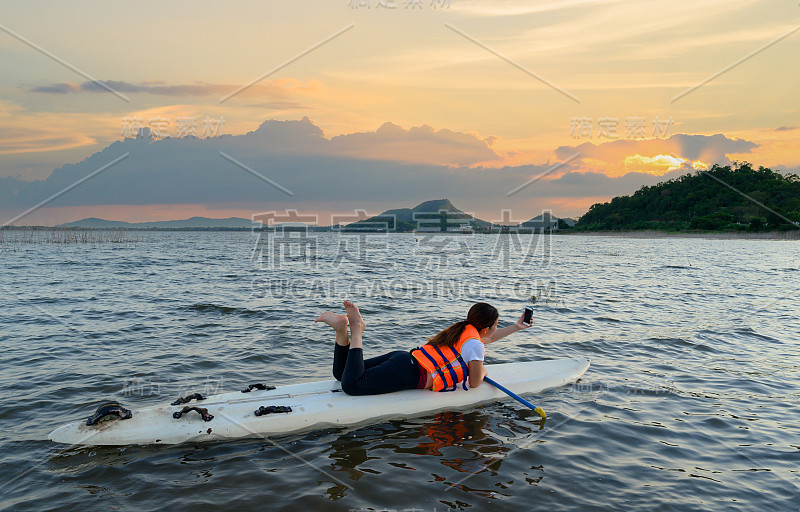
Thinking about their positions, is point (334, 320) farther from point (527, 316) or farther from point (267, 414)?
point (527, 316)

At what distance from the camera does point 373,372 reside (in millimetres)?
6676

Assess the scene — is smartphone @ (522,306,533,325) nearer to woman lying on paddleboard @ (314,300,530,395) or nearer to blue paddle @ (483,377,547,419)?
woman lying on paddleboard @ (314,300,530,395)

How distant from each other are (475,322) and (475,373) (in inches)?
31.1

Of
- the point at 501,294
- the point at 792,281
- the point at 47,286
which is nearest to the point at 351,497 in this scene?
the point at 501,294

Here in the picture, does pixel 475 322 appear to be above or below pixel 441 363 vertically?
above

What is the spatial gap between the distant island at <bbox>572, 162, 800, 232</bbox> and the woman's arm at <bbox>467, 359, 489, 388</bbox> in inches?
3904

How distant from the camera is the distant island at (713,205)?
352ft

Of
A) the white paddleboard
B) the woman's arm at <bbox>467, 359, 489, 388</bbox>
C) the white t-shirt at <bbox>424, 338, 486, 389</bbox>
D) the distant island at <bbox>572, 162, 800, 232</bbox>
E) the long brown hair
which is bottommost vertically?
the white paddleboard

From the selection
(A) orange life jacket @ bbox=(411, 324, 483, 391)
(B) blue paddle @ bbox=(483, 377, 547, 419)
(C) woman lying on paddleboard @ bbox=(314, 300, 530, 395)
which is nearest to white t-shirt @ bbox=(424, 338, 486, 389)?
(C) woman lying on paddleboard @ bbox=(314, 300, 530, 395)

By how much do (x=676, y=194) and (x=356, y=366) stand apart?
165m

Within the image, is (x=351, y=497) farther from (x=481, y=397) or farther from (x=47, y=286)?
(x=47, y=286)

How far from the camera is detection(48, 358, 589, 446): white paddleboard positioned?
5.78m

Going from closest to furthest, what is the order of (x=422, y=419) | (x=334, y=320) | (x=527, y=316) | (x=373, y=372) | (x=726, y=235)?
(x=334, y=320)
(x=373, y=372)
(x=422, y=419)
(x=527, y=316)
(x=726, y=235)

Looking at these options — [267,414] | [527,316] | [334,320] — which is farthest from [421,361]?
[267,414]
